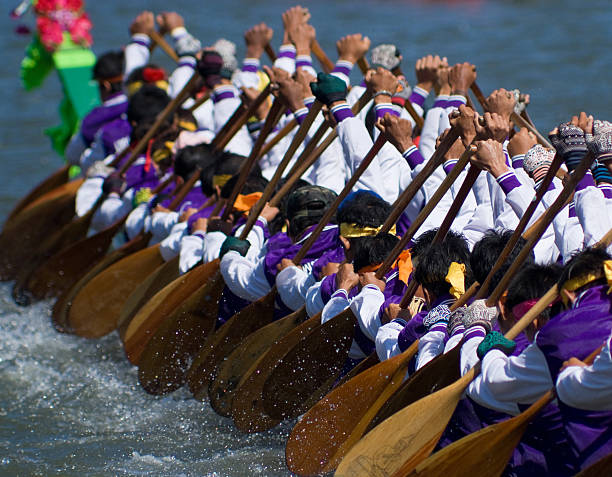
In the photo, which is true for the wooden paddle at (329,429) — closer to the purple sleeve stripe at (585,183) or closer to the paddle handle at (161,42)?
the purple sleeve stripe at (585,183)

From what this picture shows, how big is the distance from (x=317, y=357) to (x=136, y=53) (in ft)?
14.7

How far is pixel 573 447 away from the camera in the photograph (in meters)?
3.10

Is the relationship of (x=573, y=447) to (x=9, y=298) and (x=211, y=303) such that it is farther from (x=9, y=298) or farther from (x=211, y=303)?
(x=9, y=298)

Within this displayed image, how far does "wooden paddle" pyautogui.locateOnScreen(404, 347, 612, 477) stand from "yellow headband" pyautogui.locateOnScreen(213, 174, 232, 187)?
2942 millimetres

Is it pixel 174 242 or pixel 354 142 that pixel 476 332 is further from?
pixel 174 242

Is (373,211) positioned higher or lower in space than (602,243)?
lower

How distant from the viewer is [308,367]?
4.59m

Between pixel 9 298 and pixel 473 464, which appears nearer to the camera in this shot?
pixel 473 464

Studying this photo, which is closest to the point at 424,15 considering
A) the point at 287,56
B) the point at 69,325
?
the point at 287,56

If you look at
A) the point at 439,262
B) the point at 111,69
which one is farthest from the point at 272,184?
the point at 111,69

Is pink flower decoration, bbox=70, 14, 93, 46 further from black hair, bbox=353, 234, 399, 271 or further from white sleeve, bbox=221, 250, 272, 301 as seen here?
black hair, bbox=353, 234, 399, 271

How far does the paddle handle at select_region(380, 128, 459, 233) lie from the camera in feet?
14.7

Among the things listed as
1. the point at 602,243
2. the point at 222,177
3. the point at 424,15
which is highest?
the point at 602,243

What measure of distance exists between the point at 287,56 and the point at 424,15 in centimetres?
1175
